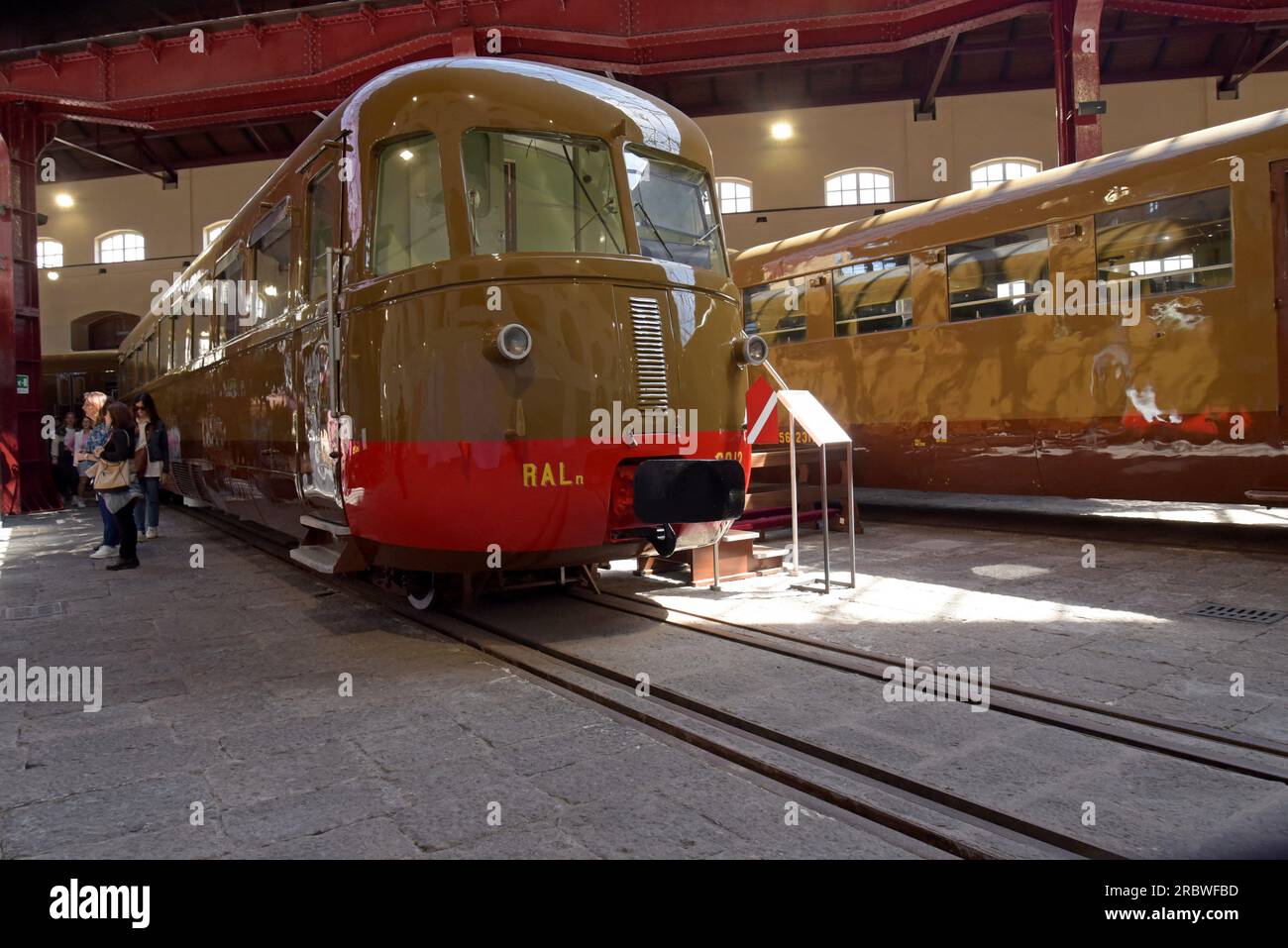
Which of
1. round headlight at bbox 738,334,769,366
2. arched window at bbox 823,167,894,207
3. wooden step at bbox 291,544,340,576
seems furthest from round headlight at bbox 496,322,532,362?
arched window at bbox 823,167,894,207

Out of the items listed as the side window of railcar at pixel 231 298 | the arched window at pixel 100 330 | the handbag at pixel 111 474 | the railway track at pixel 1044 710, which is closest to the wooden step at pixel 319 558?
the railway track at pixel 1044 710

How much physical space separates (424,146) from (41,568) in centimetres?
594

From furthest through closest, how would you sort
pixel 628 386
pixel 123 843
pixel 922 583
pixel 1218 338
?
pixel 1218 338
pixel 922 583
pixel 628 386
pixel 123 843

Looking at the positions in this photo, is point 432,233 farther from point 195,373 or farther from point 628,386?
point 195,373

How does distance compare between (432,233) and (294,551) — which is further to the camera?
(294,551)

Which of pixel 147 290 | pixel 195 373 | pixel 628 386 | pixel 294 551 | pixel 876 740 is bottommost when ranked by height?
pixel 876 740

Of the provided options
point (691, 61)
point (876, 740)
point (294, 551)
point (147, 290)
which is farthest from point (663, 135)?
point (147, 290)

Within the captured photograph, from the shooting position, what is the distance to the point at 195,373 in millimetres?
9000

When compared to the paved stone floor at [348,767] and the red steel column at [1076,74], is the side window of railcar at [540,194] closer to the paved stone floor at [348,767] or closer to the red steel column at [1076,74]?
the paved stone floor at [348,767]

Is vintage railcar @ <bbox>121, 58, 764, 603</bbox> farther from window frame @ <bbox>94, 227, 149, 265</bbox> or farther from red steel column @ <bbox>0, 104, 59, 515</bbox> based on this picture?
window frame @ <bbox>94, 227, 149, 265</bbox>

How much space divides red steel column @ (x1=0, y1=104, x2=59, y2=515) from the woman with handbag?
6.95 m

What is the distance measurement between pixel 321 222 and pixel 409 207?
1.00 m

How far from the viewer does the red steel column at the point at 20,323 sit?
13117 millimetres

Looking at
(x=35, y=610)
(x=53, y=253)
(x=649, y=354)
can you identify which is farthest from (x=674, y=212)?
(x=53, y=253)
